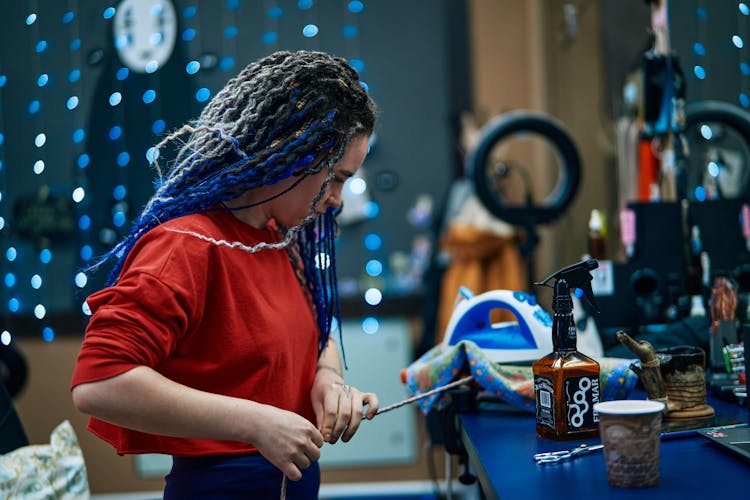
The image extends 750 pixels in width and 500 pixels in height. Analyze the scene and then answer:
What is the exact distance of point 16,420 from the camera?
5.49 ft

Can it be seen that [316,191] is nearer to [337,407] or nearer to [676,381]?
[337,407]

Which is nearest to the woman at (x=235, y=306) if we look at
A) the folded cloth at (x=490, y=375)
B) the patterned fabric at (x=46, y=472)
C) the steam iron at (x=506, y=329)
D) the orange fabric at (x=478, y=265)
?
the folded cloth at (x=490, y=375)

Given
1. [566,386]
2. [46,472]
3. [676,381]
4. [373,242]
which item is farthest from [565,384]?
[373,242]

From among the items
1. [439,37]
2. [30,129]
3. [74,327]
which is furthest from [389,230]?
[30,129]

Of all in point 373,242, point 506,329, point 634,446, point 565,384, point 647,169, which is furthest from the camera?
point 373,242

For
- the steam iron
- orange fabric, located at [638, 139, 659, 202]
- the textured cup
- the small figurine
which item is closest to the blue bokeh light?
orange fabric, located at [638, 139, 659, 202]

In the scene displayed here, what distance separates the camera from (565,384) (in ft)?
3.76

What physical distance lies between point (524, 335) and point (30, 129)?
1532mm

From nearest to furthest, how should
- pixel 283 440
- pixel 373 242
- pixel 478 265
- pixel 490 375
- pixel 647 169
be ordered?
pixel 283 440 < pixel 490 375 < pixel 647 169 < pixel 478 265 < pixel 373 242

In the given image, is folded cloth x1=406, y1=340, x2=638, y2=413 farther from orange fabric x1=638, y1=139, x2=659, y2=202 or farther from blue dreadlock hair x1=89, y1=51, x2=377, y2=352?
orange fabric x1=638, y1=139, x2=659, y2=202

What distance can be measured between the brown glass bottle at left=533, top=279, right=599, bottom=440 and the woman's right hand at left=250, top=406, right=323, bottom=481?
0.35 meters

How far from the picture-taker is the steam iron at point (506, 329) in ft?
4.90

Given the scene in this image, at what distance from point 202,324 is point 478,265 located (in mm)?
2487

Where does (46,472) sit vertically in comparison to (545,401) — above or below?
below
